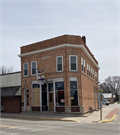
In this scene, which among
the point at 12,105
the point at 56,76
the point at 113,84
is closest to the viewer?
the point at 56,76

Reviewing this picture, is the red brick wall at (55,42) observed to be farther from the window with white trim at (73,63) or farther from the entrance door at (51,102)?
the entrance door at (51,102)

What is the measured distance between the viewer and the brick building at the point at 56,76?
68.3ft

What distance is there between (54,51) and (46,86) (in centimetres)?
444

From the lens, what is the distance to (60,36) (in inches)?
856

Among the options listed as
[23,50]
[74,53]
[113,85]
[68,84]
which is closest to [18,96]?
[23,50]

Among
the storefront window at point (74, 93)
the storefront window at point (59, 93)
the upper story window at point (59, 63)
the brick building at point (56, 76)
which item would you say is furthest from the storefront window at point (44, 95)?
the storefront window at point (74, 93)

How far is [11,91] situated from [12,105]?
1.95 meters

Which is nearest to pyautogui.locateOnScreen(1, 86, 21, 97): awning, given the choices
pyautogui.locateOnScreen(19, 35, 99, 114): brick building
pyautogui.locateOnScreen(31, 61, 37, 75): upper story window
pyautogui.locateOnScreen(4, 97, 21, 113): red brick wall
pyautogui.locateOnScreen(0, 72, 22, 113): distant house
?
pyautogui.locateOnScreen(0, 72, 22, 113): distant house

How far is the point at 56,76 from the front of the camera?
21578 millimetres

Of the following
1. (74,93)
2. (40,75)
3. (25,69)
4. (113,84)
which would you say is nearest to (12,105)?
(25,69)

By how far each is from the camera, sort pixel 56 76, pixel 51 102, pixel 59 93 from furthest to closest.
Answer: pixel 51 102
pixel 56 76
pixel 59 93

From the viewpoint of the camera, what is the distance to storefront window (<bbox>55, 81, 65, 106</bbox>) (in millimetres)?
20967

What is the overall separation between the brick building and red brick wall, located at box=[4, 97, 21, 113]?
50.1 inches

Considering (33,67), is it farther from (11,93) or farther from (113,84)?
(113,84)
